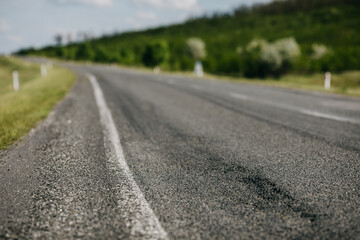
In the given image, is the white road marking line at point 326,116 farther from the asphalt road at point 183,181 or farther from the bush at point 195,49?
the bush at point 195,49

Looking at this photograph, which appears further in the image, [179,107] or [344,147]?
[179,107]

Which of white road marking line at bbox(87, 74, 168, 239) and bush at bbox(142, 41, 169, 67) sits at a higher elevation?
bush at bbox(142, 41, 169, 67)

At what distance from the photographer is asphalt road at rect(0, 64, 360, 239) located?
7.11ft

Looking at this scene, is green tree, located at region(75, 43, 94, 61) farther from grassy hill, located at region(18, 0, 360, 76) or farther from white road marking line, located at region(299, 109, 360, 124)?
white road marking line, located at region(299, 109, 360, 124)

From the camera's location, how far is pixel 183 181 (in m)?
3.00

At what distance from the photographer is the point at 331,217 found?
2273 millimetres

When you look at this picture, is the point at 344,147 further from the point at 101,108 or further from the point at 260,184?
the point at 101,108

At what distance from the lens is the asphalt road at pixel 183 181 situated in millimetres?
2166

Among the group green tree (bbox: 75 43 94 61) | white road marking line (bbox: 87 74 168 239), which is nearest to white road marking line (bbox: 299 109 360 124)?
white road marking line (bbox: 87 74 168 239)

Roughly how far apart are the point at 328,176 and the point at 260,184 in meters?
0.82

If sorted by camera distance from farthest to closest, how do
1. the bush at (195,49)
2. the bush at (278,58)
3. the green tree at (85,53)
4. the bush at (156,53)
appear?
1. the green tree at (85,53)
2. the bush at (195,49)
3. the bush at (156,53)
4. the bush at (278,58)

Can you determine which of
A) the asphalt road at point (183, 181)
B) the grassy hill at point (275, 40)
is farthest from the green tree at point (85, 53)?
the asphalt road at point (183, 181)

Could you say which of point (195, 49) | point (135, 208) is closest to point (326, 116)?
point (135, 208)

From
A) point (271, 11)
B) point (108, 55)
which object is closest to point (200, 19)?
point (271, 11)
